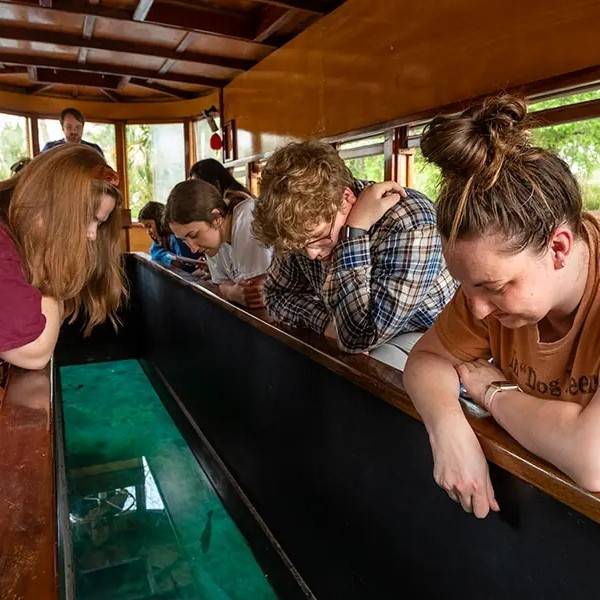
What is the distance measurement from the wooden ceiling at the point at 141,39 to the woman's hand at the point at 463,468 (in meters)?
3.83

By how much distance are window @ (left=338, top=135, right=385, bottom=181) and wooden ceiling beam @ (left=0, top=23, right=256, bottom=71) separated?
190 cm

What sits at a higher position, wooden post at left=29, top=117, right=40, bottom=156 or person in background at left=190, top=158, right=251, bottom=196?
wooden post at left=29, top=117, right=40, bottom=156

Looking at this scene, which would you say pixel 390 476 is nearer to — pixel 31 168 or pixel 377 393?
pixel 377 393

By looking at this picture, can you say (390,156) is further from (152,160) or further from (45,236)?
(152,160)

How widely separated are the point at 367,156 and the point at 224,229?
185 centimetres

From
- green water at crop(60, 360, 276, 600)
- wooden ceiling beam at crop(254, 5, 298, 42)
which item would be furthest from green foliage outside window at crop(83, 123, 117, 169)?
green water at crop(60, 360, 276, 600)

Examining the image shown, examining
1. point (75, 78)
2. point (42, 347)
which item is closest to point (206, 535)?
point (42, 347)

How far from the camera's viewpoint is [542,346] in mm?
933

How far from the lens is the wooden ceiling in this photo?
171 inches

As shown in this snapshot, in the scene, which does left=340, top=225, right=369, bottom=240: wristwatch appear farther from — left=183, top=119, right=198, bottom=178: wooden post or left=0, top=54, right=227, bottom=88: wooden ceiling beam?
left=183, top=119, right=198, bottom=178: wooden post

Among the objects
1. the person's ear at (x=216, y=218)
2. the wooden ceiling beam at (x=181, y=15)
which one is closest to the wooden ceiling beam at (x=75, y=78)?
the wooden ceiling beam at (x=181, y=15)

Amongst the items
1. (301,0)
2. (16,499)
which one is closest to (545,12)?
(301,0)

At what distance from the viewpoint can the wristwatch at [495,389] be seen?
96cm

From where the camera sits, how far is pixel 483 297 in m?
0.90
